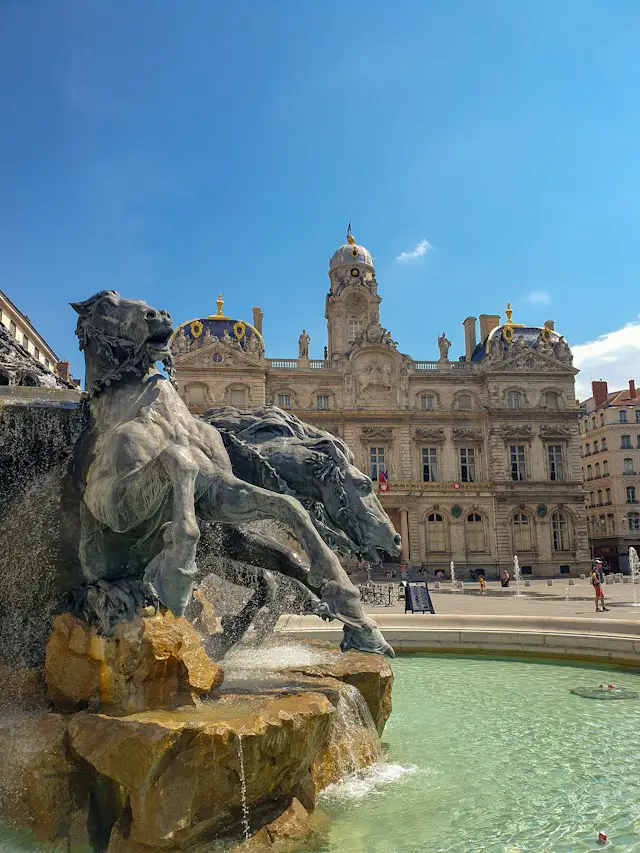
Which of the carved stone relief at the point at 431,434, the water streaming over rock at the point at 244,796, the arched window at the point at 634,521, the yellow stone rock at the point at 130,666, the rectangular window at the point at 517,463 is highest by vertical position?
the carved stone relief at the point at 431,434

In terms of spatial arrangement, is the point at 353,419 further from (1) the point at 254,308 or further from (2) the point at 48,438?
(2) the point at 48,438

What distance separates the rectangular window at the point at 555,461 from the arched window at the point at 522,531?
3401mm

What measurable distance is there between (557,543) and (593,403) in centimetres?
2270

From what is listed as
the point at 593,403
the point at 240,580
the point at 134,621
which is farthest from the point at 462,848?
the point at 593,403

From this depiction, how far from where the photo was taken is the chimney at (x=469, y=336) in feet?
162

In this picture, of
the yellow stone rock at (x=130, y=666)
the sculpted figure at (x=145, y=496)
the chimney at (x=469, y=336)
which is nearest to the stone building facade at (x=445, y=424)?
the chimney at (x=469, y=336)

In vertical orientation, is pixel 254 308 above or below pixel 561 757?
above

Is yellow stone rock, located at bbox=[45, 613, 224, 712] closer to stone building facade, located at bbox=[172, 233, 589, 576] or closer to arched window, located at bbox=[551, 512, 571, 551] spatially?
stone building facade, located at bbox=[172, 233, 589, 576]

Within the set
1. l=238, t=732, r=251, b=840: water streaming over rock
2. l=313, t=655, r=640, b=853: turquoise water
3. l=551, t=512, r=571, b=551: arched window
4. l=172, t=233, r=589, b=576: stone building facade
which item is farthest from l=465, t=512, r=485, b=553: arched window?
l=238, t=732, r=251, b=840: water streaming over rock

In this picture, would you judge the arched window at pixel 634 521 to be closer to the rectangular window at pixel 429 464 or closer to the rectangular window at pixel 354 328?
the rectangular window at pixel 429 464

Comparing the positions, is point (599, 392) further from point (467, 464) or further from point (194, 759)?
point (194, 759)

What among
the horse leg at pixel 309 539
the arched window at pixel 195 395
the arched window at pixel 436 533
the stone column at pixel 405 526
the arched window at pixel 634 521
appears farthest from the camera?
the arched window at pixel 634 521

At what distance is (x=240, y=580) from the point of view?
6.39 meters

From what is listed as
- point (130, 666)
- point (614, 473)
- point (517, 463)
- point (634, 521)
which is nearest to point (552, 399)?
point (517, 463)
